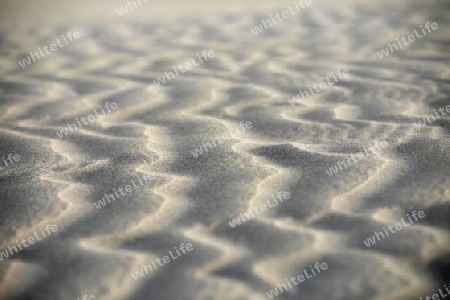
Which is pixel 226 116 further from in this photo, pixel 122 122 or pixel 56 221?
pixel 56 221

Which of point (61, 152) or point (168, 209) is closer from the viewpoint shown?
point (168, 209)

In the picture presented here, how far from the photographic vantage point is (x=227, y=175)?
62.1 inches

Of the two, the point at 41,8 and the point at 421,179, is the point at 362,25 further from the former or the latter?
the point at 41,8

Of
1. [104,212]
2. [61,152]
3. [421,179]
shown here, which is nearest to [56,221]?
[104,212]

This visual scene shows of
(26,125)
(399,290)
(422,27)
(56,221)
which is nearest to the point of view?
(399,290)

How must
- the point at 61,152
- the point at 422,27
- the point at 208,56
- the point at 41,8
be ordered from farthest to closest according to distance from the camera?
1. the point at 41,8
2. the point at 422,27
3. the point at 208,56
4. the point at 61,152

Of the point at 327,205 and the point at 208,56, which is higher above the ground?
the point at 208,56

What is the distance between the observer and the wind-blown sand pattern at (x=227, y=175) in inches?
45.3

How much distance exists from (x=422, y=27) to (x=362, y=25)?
0.54 meters

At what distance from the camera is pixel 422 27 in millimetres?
3963

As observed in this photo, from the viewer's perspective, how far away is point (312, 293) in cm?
111

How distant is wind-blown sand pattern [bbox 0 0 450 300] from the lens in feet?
3.77

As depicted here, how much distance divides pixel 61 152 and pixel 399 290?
1.40m

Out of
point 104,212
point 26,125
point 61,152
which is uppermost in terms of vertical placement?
point 26,125
